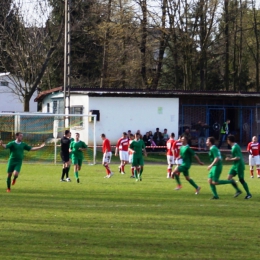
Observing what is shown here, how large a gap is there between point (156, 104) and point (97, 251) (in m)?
31.6

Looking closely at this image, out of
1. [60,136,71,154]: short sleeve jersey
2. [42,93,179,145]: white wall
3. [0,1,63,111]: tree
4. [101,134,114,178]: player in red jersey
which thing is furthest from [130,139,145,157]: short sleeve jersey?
[0,1,63,111]: tree

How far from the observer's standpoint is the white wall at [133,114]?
40.6 meters

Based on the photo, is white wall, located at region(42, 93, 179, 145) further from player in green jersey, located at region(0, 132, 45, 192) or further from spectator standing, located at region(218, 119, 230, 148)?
Result: player in green jersey, located at region(0, 132, 45, 192)

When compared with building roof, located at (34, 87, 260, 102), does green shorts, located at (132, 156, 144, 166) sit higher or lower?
lower

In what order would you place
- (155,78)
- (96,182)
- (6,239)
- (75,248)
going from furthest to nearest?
(155,78), (96,182), (6,239), (75,248)

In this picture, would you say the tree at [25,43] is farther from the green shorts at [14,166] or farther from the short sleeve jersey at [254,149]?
the green shorts at [14,166]

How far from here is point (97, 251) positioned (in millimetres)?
10062

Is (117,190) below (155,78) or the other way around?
below

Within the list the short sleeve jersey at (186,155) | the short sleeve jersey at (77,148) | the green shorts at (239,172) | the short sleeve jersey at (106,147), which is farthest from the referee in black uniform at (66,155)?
the green shorts at (239,172)

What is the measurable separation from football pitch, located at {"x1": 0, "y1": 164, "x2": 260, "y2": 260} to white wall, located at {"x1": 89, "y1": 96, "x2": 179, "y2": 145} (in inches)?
748

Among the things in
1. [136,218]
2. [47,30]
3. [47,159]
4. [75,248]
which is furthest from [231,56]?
[75,248]

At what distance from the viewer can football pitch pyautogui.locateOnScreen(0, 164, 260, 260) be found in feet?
33.3

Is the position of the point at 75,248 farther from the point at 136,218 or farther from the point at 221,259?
the point at 136,218

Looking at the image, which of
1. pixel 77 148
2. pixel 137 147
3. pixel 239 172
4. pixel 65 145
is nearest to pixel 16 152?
pixel 77 148
